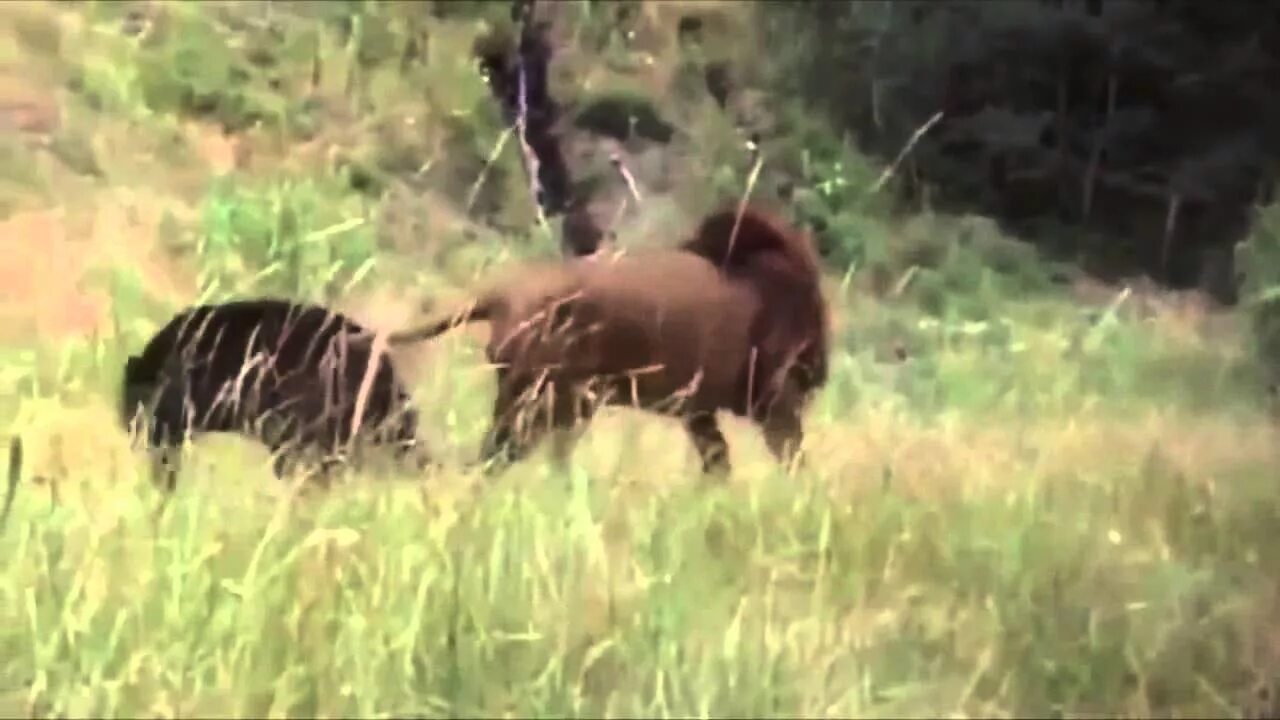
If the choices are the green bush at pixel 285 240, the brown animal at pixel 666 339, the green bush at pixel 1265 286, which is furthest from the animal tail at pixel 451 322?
the green bush at pixel 1265 286

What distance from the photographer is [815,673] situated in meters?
0.78

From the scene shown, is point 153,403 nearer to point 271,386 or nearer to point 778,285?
point 271,386

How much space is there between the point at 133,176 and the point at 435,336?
36.6 inches

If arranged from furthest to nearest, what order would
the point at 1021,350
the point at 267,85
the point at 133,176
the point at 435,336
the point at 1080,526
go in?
1. the point at 267,85
2. the point at 133,176
3. the point at 1021,350
4. the point at 435,336
5. the point at 1080,526

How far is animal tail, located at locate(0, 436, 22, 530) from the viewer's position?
1.04m

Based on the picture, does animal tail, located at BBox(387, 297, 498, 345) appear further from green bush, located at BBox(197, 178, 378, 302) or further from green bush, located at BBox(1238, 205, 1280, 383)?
green bush, located at BBox(1238, 205, 1280, 383)

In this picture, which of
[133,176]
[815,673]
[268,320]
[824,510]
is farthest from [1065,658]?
[133,176]

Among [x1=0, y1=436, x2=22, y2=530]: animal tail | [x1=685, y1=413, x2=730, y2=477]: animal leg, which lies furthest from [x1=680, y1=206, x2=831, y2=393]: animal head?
[x1=0, y1=436, x2=22, y2=530]: animal tail

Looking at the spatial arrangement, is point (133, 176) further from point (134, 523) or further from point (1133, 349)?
point (1133, 349)

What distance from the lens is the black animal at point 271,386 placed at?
1.15 metres

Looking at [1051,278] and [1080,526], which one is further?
[1051,278]

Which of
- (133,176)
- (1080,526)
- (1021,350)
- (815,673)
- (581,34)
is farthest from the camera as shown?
(581,34)

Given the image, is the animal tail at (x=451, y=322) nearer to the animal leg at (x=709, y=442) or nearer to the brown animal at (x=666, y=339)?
the brown animal at (x=666, y=339)

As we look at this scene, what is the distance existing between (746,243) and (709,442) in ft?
0.86
